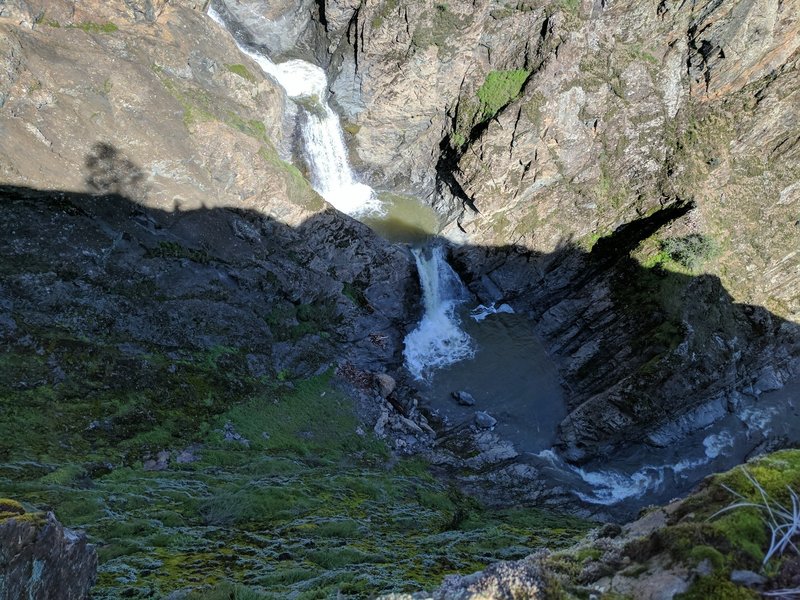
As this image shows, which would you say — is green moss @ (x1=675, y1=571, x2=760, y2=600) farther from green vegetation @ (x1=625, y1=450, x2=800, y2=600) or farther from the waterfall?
the waterfall

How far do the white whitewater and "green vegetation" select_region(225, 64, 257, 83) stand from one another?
12.2ft

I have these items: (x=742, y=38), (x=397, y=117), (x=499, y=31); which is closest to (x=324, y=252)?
(x=397, y=117)

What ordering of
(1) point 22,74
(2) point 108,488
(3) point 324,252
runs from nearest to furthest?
(2) point 108,488, (1) point 22,74, (3) point 324,252

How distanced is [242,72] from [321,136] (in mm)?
6187

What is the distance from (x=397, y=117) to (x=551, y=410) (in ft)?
69.0

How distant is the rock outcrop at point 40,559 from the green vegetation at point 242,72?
2357 cm

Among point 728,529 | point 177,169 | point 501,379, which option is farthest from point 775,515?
point 501,379

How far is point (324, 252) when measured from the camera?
25.8m

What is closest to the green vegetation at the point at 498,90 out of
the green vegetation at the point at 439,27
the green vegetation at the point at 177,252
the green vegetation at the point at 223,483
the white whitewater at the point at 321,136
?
the green vegetation at the point at 439,27

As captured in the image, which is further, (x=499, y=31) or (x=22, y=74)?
(x=499, y=31)

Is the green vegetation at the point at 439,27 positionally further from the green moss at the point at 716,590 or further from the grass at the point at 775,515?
the green moss at the point at 716,590

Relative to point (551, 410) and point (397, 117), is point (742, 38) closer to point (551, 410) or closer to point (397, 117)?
point (397, 117)

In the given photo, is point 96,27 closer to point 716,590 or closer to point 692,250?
point 716,590

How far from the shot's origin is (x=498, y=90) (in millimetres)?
27953
